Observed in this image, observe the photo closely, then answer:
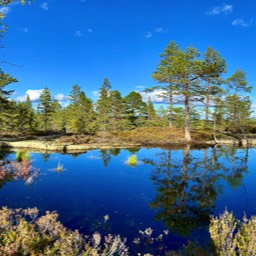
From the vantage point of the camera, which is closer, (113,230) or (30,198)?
(113,230)

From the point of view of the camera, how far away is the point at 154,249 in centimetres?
764

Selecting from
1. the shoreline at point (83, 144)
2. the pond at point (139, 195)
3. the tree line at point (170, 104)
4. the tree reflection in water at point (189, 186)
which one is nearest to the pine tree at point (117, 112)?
the tree line at point (170, 104)

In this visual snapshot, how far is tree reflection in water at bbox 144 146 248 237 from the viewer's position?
996 cm

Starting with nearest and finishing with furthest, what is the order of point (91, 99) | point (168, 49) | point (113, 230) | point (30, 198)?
point (113, 230)
point (30, 198)
point (168, 49)
point (91, 99)

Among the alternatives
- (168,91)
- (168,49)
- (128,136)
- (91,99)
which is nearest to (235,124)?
(168,91)

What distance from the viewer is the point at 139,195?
1320 centimetres

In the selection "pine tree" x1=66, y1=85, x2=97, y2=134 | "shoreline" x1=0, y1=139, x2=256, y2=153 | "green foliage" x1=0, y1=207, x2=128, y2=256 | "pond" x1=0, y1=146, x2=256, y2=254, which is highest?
Result: "pine tree" x1=66, y1=85, x2=97, y2=134

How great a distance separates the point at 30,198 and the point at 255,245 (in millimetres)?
10324

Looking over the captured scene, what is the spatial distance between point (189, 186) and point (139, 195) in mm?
3412

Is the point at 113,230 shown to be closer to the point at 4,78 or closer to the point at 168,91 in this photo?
the point at 168,91

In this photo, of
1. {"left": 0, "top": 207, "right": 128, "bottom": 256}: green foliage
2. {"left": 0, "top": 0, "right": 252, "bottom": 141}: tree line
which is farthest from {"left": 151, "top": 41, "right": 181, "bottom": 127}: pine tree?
{"left": 0, "top": 207, "right": 128, "bottom": 256}: green foliage

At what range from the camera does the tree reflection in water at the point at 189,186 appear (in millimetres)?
9958

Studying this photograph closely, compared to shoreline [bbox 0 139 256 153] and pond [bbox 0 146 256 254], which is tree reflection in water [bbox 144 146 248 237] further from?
shoreline [bbox 0 139 256 153]

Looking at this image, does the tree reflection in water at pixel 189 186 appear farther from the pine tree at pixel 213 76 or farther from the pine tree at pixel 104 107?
the pine tree at pixel 104 107
